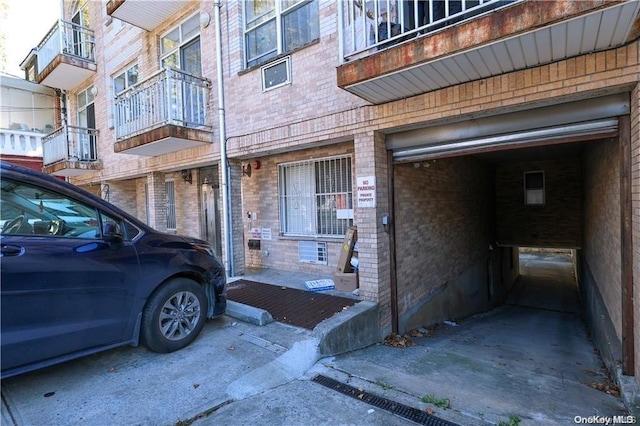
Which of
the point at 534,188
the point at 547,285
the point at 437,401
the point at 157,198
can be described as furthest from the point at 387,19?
the point at 547,285

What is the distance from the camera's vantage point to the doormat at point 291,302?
471cm

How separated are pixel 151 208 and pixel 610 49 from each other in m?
10.1

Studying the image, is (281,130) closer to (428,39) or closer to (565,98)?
(428,39)

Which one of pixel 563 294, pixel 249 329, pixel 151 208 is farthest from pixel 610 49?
pixel 563 294

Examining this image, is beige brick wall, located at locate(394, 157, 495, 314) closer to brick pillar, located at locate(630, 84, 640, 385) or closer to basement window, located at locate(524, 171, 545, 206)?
basement window, located at locate(524, 171, 545, 206)

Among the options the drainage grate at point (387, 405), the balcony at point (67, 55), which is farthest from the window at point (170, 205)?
the drainage grate at point (387, 405)

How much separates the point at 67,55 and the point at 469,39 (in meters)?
12.9

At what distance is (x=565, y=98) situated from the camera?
3.68 meters

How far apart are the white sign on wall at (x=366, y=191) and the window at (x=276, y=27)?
2.83 m

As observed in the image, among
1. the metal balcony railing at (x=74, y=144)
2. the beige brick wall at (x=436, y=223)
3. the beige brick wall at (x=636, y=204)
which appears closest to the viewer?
the beige brick wall at (x=636, y=204)

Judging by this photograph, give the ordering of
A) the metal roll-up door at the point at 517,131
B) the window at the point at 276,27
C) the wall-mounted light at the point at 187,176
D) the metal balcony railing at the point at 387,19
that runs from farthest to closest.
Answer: the wall-mounted light at the point at 187,176 → the window at the point at 276,27 → the metal balcony railing at the point at 387,19 → the metal roll-up door at the point at 517,131

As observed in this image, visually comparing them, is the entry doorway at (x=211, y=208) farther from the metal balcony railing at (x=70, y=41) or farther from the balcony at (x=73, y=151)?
the metal balcony railing at (x=70, y=41)

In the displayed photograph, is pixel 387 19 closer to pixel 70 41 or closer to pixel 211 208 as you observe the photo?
pixel 211 208

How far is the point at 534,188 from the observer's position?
457 inches
